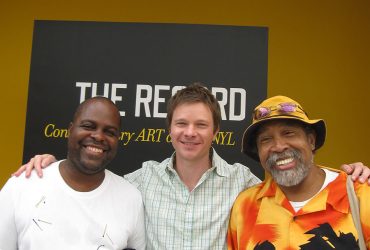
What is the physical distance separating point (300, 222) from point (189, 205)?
606 mm

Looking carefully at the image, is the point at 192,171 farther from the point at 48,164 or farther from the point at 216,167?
the point at 48,164

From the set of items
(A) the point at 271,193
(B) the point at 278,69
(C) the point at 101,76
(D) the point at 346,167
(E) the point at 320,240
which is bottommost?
(E) the point at 320,240

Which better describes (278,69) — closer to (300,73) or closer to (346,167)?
(300,73)

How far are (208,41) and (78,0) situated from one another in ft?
4.49

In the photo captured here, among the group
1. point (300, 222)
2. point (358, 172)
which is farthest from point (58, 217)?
point (358, 172)

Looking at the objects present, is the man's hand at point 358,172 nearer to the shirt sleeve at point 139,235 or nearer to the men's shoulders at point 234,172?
the men's shoulders at point 234,172

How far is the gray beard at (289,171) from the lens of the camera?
2217 mm

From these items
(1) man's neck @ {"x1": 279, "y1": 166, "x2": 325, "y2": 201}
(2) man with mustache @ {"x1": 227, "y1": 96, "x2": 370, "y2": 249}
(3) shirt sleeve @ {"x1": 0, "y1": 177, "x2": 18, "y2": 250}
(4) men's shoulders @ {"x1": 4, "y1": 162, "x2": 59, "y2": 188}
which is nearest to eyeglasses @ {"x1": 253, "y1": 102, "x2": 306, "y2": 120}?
(2) man with mustache @ {"x1": 227, "y1": 96, "x2": 370, "y2": 249}

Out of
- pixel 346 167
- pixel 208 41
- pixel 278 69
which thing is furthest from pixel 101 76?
pixel 346 167

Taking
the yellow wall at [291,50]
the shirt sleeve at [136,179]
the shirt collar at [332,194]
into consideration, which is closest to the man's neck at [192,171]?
the shirt sleeve at [136,179]

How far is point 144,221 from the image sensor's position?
2398mm

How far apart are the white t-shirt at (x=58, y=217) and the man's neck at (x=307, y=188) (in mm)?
844

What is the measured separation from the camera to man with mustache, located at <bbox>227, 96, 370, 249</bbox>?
6.74ft

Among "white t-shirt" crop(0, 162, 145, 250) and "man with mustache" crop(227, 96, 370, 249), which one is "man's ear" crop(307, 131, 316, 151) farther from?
"white t-shirt" crop(0, 162, 145, 250)
